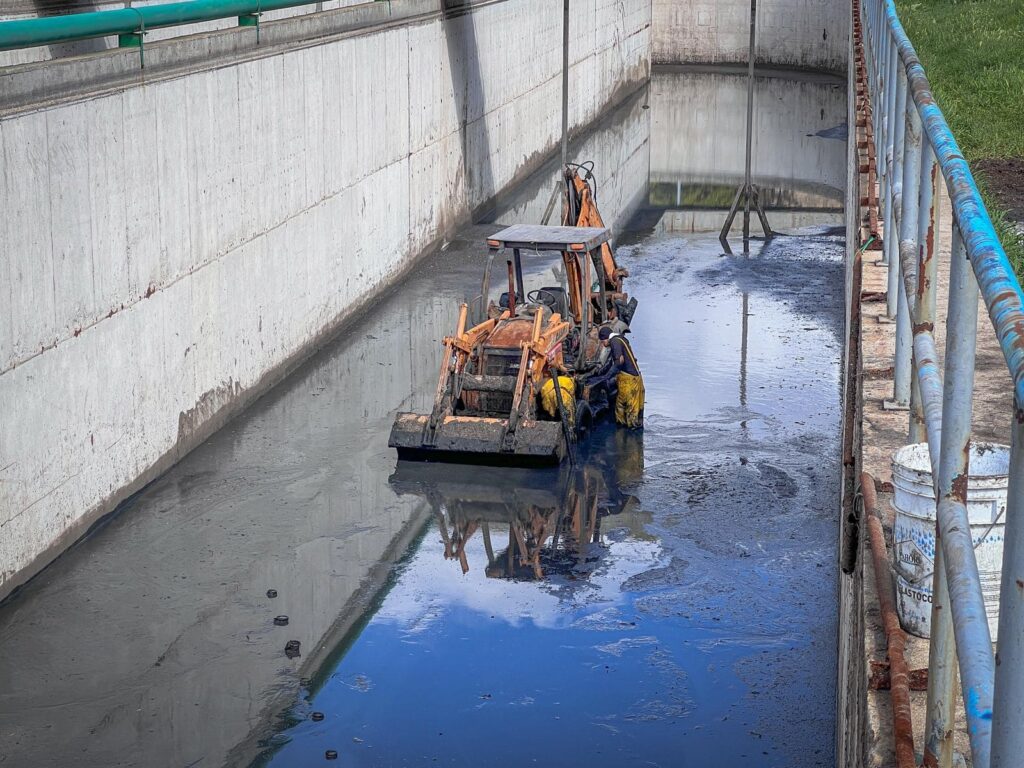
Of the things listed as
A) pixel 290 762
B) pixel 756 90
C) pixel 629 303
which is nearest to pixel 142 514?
pixel 290 762

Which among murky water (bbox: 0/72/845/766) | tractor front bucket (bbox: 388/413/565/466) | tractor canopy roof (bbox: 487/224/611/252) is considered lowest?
murky water (bbox: 0/72/845/766)

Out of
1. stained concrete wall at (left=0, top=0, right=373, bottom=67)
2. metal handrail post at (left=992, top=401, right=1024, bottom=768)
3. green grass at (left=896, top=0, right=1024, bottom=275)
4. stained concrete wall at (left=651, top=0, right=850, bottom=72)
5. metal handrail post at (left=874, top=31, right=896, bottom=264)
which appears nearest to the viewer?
metal handrail post at (left=992, top=401, right=1024, bottom=768)

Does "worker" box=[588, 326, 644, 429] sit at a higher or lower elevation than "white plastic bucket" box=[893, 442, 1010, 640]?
lower

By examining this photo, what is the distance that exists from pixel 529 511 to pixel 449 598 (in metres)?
1.59

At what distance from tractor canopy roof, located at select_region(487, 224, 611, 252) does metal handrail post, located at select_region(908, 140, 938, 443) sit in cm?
769

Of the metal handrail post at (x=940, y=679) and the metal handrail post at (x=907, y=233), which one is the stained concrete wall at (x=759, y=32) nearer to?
the metal handrail post at (x=907, y=233)

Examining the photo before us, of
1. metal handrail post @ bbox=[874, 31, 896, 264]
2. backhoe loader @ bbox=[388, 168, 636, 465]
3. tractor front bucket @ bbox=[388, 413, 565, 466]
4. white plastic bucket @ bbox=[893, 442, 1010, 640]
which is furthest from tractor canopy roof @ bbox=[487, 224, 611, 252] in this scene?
white plastic bucket @ bbox=[893, 442, 1010, 640]

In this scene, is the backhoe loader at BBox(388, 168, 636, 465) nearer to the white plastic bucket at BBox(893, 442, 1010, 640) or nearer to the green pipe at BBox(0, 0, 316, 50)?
the green pipe at BBox(0, 0, 316, 50)

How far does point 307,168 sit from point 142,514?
217 inches

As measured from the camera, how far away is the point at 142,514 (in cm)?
1045

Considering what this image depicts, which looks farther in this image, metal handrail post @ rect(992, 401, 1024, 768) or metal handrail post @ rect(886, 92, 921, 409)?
metal handrail post @ rect(886, 92, 921, 409)

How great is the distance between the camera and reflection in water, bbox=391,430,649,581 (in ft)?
31.8

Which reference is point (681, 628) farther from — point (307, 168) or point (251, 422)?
point (307, 168)

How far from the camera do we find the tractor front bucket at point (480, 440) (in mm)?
11000
